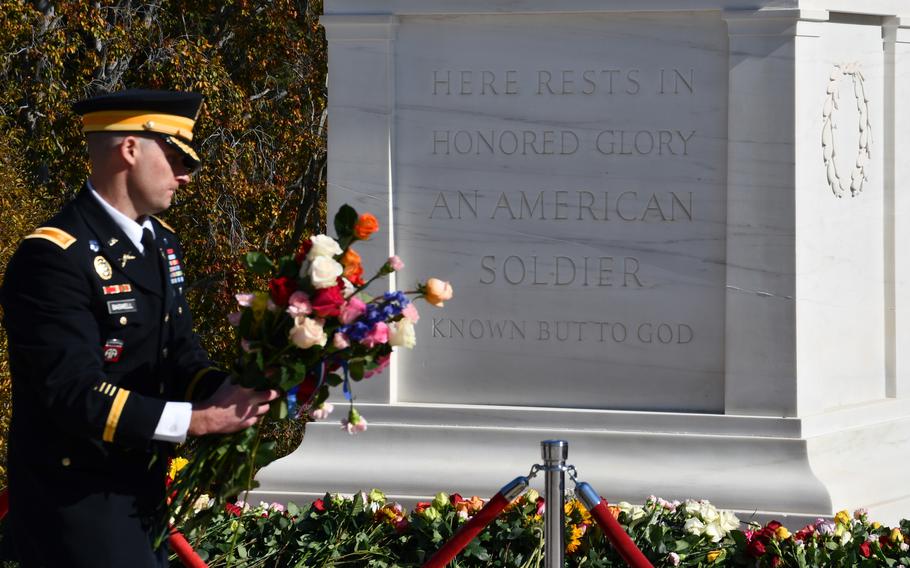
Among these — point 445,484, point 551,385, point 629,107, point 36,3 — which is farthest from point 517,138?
point 36,3

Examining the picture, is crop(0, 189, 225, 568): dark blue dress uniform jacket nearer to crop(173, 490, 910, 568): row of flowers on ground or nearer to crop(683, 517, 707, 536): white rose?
crop(173, 490, 910, 568): row of flowers on ground

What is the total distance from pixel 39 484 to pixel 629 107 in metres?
3.17

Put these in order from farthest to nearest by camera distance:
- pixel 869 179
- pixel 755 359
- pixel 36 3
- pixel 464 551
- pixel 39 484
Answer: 1. pixel 36 3
2. pixel 869 179
3. pixel 755 359
4. pixel 464 551
5. pixel 39 484

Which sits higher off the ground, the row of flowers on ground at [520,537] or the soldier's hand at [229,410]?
the soldier's hand at [229,410]

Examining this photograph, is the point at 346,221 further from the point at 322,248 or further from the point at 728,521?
the point at 728,521

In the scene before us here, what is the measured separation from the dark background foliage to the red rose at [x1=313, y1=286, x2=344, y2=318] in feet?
33.2

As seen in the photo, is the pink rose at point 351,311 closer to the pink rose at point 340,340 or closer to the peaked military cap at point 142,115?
the pink rose at point 340,340

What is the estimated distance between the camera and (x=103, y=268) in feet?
11.7

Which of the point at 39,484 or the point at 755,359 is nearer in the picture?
the point at 39,484

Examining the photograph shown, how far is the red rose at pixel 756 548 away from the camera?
16.7 feet

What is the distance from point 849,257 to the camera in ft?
20.0

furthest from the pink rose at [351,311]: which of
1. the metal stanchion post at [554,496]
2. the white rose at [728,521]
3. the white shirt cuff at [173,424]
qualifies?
the white rose at [728,521]

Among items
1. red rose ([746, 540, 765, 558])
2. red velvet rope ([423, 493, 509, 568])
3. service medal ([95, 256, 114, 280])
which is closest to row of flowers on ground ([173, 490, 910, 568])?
red rose ([746, 540, 765, 558])

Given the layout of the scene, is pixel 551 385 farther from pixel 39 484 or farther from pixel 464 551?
pixel 39 484
